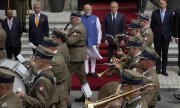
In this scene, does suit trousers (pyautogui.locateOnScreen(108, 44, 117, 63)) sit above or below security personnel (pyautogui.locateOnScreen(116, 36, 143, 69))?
below

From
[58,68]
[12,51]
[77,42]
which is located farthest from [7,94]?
[12,51]

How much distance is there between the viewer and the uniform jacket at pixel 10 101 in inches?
270

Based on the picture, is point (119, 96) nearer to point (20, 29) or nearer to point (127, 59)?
point (127, 59)

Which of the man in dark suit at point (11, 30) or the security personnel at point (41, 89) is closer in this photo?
the security personnel at point (41, 89)

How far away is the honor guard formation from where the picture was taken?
7.22m

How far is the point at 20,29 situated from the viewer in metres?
14.5

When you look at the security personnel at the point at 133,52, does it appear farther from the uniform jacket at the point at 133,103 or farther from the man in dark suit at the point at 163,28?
the man in dark suit at the point at 163,28

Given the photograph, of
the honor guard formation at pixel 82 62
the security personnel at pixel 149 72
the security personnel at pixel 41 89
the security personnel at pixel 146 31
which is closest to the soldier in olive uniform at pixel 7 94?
the honor guard formation at pixel 82 62

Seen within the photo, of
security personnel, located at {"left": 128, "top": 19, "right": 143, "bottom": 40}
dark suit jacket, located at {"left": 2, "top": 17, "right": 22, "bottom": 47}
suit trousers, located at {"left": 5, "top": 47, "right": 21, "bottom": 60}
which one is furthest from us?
suit trousers, located at {"left": 5, "top": 47, "right": 21, "bottom": 60}

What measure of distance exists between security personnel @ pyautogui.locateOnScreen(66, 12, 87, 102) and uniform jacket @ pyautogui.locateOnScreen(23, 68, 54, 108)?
3984 mm

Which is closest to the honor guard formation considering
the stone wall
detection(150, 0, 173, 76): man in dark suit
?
detection(150, 0, 173, 76): man in dark suit

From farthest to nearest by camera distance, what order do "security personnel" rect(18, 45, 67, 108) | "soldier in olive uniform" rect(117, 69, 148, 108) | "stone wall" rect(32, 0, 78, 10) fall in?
1. "stone wall" rect(32, 0, 78, 10)
2. "security personnel" rect(18, 45, 67, 108)
3. "soldier in olive uniform" rect(117, 69, 148, 108)

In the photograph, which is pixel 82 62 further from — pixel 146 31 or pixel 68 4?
pixel 68 4

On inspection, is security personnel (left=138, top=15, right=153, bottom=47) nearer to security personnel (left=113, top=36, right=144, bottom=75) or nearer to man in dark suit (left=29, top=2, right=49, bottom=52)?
security personnel (left=113, top=36, right=144, bottom=75)
